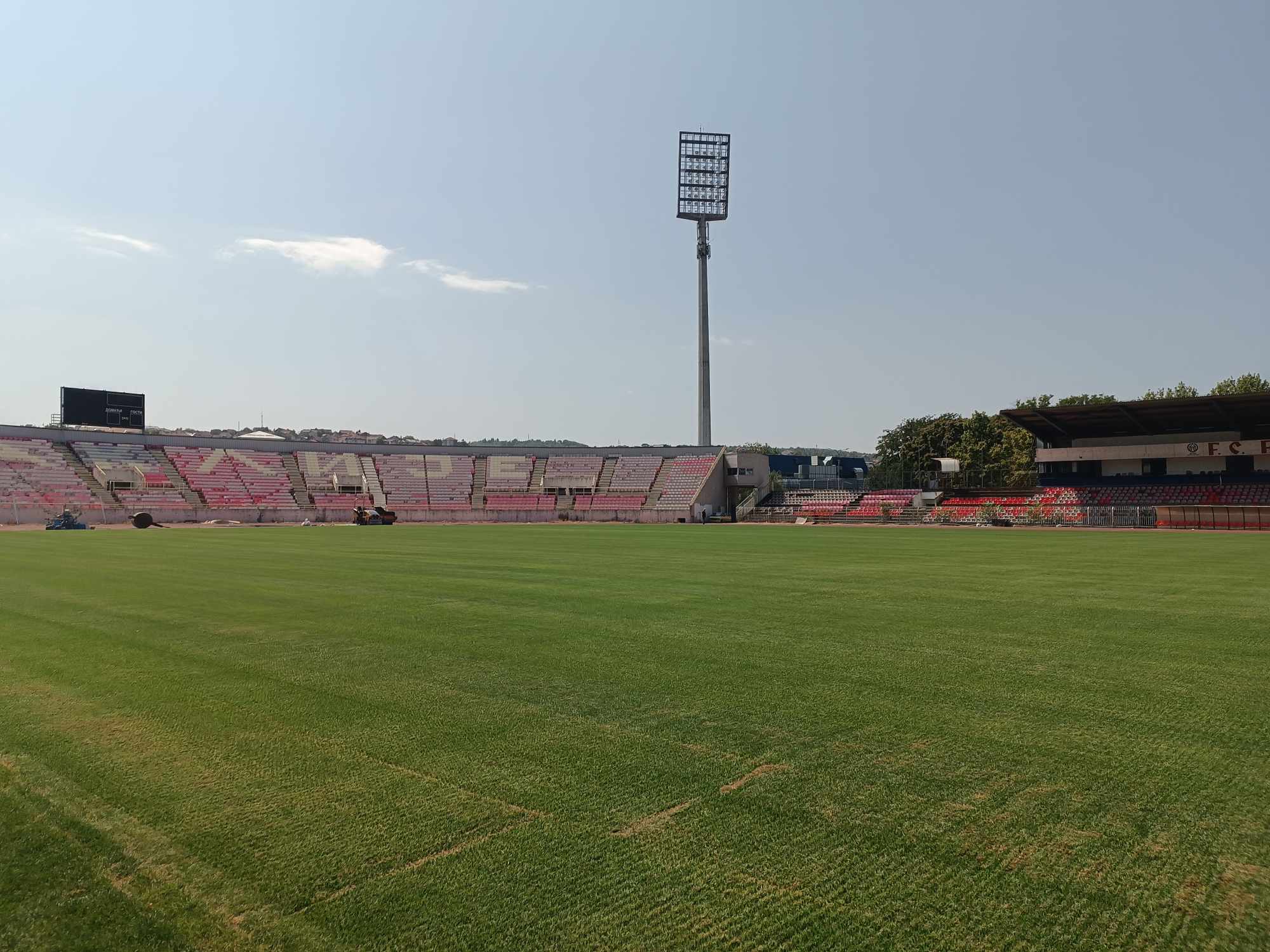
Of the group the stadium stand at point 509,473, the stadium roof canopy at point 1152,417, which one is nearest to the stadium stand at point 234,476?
the stadium stand at point 509,473

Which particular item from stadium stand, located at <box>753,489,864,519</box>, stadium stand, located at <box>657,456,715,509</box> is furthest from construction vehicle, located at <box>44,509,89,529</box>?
stadium stand, located at <box>753,489,864,519</box>

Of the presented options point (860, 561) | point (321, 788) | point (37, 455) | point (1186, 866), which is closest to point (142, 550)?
point (860, 561)

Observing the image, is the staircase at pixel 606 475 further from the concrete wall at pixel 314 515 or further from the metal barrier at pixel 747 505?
the metal barrier at pixel 747 505

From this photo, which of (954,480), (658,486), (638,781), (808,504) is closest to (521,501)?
(658,486)

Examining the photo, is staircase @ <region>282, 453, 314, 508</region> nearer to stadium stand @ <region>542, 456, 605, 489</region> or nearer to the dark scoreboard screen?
the dark scoreboard screen

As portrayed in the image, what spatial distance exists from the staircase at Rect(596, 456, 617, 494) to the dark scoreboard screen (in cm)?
3784

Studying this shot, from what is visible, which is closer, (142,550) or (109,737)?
(109,737)

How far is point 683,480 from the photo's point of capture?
73.0 m

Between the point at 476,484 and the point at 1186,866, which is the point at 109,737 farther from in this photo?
the point at 476,484

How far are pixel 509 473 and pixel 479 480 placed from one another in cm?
281

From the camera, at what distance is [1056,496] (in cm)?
5656

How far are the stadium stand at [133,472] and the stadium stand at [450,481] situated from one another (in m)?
19.1

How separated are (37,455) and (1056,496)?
237 ft

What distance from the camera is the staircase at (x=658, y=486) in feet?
235
